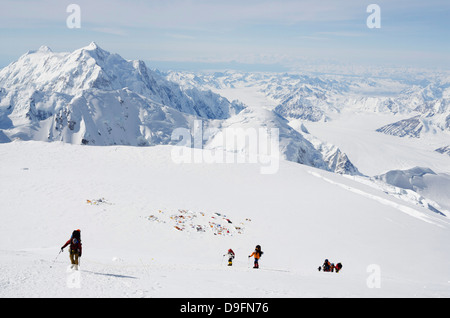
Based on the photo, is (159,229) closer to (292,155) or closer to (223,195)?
(223,195)

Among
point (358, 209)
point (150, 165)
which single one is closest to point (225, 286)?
point (358, 209)

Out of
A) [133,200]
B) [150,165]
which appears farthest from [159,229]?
[150,165]

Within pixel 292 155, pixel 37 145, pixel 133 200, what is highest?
pixel 292 155

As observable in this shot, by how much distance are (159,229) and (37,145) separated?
3392cm

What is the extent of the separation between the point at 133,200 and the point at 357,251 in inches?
836

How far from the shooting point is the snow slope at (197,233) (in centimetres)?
1218

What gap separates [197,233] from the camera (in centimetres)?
2541

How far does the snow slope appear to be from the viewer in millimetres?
12180

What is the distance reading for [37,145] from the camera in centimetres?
4744

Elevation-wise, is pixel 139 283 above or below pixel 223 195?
below

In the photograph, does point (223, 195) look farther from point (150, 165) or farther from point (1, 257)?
point (1, 257)

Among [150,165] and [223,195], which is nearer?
[223,195]
